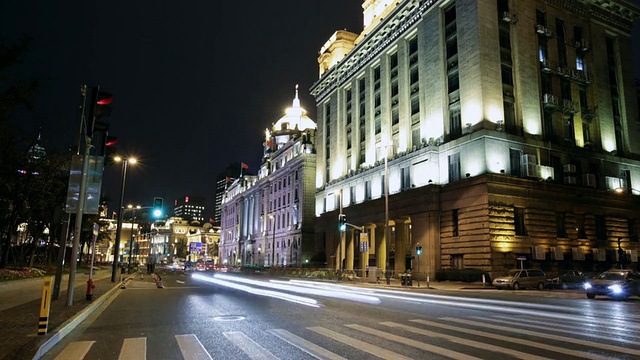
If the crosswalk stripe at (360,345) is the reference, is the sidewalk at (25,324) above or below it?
above

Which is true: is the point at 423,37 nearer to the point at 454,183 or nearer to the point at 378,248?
the point at 454,183

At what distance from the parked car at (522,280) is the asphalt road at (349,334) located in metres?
14.3

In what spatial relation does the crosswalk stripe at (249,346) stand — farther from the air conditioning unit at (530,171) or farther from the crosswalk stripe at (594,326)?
the air conditioning unit at (530,171)

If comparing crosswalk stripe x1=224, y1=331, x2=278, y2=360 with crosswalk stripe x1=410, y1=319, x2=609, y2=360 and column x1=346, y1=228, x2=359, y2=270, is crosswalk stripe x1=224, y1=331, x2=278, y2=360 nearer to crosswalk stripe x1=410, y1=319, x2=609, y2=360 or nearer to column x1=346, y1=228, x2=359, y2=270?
crosswalk stripe x1=410, y1=319, x2=609, y2=360

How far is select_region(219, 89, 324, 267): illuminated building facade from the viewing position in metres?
80.6

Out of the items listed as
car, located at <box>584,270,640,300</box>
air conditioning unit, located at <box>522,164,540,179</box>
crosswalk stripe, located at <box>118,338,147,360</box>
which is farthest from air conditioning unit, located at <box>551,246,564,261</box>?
crosswalk stripe, located at <box>118,338,147,360</box>

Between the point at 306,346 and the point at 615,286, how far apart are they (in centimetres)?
2084

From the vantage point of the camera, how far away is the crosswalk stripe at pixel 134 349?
805cm

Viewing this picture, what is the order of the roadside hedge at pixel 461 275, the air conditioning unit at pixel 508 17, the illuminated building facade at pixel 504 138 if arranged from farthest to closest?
the air conditioning unit at pixel 508 17 < the illuminated building facade at pixel 504 138 < the roadside hedge at pixel 461 275

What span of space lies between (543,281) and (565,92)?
77.7ft

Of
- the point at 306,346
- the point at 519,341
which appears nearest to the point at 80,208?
the point at 306,346

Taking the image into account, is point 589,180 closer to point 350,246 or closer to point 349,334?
point 350,246

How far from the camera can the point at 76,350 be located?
8.70 m

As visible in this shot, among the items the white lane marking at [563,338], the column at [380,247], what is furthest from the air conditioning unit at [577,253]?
the white lane marking at [563,338]
